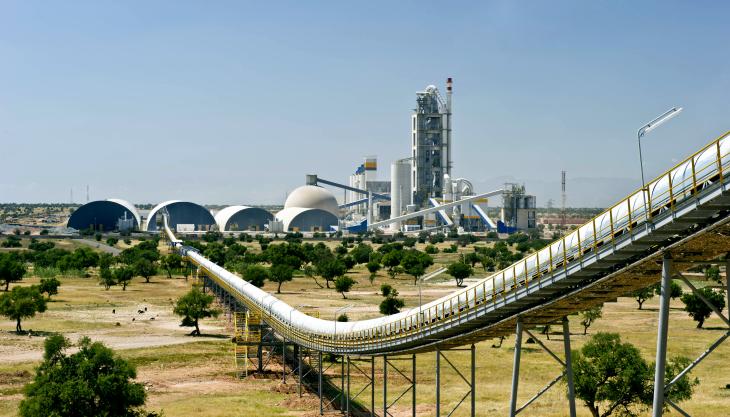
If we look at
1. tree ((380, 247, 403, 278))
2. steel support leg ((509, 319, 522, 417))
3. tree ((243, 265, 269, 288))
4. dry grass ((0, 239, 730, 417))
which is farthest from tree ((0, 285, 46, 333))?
tree ((380, 247, 403, 278))

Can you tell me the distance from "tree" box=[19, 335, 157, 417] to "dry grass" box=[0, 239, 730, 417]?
10085 millimetres

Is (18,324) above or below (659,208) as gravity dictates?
below

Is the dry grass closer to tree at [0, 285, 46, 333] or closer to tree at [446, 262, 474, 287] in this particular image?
tree at [0, 285, 46, 333]

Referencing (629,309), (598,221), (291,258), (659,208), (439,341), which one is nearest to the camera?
(659,208)

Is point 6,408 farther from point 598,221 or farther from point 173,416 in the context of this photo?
point 598,221

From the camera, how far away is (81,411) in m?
39.3

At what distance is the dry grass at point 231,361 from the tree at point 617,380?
155 inches

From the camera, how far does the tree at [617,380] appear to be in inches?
1800

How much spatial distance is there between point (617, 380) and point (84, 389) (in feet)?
88.0

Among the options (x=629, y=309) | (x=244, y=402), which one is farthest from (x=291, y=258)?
(x=244, y=402)

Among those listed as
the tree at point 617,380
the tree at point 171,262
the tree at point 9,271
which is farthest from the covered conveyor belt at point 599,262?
the tree at point 171,262

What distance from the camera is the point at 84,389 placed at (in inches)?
1535

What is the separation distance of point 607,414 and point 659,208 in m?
21.6

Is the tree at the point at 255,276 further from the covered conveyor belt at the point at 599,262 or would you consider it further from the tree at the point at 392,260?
the covered conveyor belt at the point at 599,262
